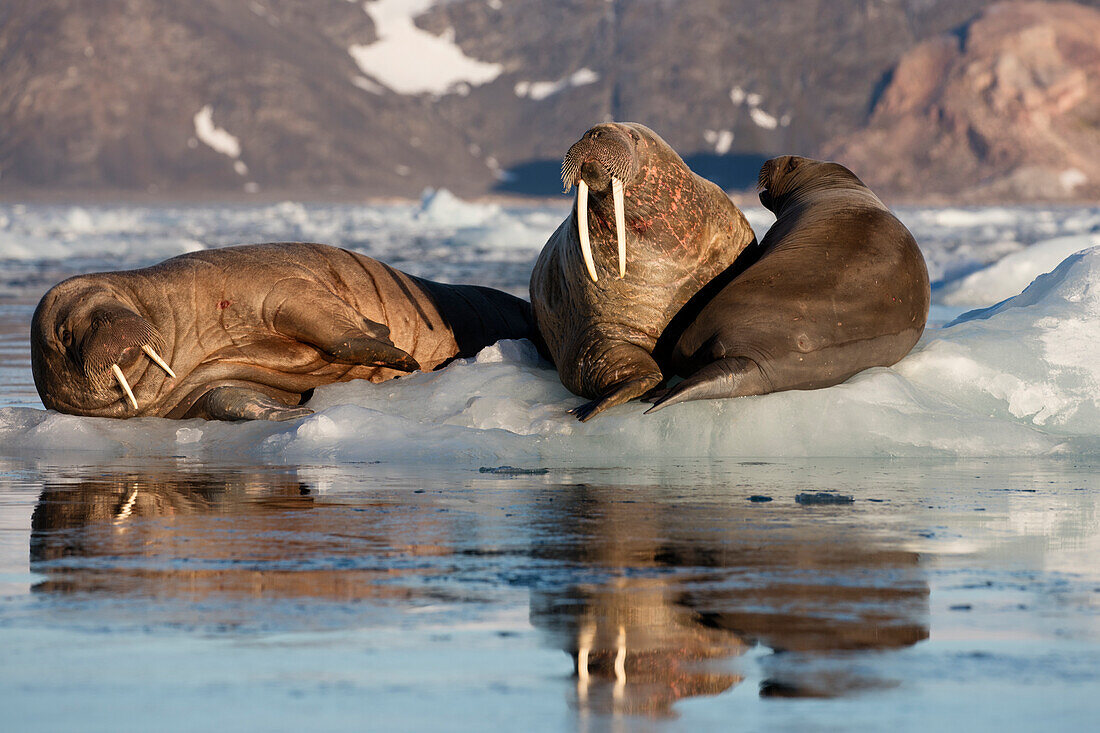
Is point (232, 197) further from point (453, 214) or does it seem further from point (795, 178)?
point (795, 178)

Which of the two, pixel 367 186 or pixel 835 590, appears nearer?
pixel 835 590

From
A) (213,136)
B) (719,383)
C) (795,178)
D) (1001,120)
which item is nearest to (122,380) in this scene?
(719,383)

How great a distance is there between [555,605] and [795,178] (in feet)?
15.5

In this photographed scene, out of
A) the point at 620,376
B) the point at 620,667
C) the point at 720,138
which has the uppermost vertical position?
Answer: the point at 720,138

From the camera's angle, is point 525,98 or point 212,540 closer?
point 212,540

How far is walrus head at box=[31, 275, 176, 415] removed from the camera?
714 cm

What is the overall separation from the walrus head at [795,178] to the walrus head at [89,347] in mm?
3033

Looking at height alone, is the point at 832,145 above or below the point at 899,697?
above

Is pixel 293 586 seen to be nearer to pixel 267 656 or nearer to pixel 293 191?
pixel 267 656

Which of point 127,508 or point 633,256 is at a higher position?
point 633,256

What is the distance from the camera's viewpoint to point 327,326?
7.56 m

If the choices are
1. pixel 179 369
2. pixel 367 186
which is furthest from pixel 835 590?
pixel 367 186

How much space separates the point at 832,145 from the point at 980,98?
45.8ft

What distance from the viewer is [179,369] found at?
7.55 m
